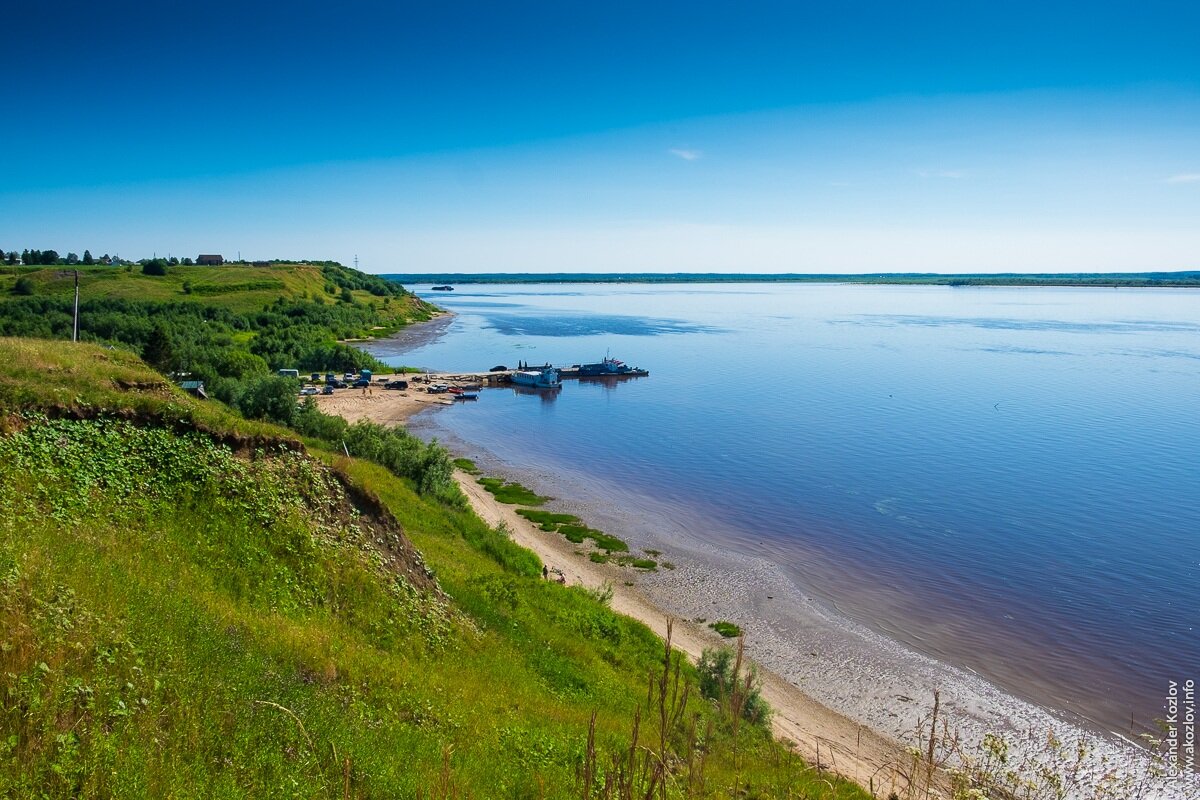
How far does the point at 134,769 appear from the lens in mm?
6492

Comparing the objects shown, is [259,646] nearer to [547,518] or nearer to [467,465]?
[547,518]

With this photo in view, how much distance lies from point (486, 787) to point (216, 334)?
9456cm

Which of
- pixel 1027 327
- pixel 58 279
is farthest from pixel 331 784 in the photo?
pixel 1027 327

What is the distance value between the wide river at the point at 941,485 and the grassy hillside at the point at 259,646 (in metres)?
13.8

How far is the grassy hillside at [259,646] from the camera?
22.9ft

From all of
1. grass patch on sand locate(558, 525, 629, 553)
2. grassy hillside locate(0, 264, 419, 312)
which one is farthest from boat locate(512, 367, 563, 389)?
grassy hillside locate(0, 264, 419, 312)

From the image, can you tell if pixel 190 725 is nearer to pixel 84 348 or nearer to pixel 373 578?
pixel 373 578

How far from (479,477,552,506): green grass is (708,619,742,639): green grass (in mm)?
16428

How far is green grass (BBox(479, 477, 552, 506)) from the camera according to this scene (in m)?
41.2

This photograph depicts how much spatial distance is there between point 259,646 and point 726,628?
1925cm

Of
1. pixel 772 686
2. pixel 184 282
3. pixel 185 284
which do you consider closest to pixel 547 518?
pixel 772 686

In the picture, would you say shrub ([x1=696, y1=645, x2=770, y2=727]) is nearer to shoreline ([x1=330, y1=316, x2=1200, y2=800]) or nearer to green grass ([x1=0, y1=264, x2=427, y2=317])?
shoreline ([x1=330, y1=316, x2=1200, y2=800])

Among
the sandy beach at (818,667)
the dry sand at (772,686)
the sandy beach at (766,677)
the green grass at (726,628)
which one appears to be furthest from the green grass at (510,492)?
the green grass at (726,628)

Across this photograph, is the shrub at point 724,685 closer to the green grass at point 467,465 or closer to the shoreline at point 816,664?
the shoreline at point 816,664
